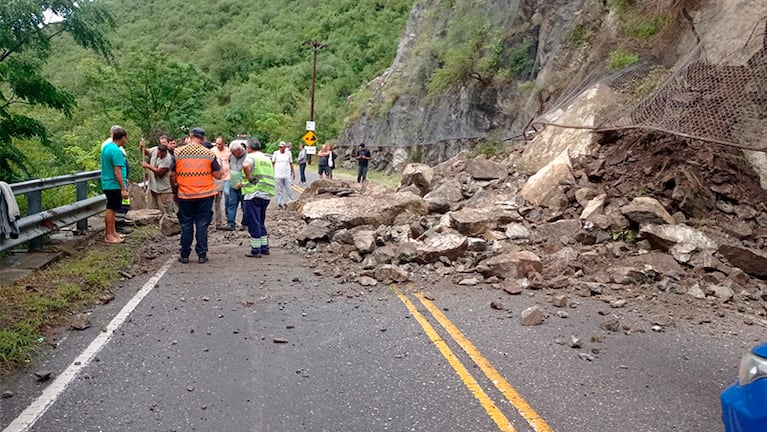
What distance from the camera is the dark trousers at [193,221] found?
800 cm

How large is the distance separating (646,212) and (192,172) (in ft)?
21.0

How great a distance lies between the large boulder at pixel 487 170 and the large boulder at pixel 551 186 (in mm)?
1594

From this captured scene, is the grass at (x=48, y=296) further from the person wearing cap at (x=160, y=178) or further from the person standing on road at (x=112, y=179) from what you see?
the person wearing cap at (x=160, y=178)

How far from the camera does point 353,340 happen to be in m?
4.88

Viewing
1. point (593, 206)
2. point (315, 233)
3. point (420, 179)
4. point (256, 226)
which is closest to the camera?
point (256, 226)

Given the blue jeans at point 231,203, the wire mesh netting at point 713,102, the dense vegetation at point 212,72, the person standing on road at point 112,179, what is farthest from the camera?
the dense vegetation at point 212,72

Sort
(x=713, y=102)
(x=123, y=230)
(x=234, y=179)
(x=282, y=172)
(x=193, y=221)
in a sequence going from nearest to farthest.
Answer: (x=193, y=221)
(x=713, y=102)
(x=123, y=230)
(x=234, y=179)
(x=282, y=172)

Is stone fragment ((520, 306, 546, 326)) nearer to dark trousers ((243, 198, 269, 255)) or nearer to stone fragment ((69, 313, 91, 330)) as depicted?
stone fragment ((69, 313, 91, 330))

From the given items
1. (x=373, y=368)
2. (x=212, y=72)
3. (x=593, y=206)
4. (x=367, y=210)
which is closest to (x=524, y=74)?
(x=367, y=210)

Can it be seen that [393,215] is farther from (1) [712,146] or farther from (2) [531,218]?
(1) [712,146]

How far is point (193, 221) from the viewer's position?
8.09 meters

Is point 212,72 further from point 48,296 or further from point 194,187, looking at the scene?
point 48,296

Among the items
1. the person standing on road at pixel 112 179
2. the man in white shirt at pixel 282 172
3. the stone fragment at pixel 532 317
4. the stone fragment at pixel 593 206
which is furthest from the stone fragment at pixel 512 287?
the man in white shirt at pixel 282 172

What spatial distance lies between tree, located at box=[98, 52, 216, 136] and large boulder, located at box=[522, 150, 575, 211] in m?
28.1
